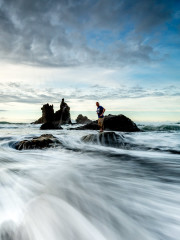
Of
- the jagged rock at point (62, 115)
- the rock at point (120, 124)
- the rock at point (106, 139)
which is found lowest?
the rock at point (106, 139)

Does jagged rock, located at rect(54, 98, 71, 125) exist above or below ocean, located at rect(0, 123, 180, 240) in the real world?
above

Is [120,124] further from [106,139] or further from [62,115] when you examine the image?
[62,115]

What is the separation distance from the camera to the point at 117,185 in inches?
117

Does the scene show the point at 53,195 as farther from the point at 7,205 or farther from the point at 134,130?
the point at 134,130

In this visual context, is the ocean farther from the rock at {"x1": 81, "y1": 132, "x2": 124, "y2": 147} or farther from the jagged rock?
the jagged rock

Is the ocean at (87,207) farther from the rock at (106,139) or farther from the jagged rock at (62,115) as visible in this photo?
the jagged rock at (62,115)

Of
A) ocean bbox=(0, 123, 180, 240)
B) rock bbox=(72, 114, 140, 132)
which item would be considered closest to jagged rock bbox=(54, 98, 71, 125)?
rock bbox=(72, 114, 140, 132)

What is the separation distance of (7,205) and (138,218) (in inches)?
66.6

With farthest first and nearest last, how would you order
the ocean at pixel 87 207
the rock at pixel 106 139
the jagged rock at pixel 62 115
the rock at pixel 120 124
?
1. the jagged rock at pixel 62 115
2. the rock at pixel 120 124
3. the rock at pixel 106 139
4. the ocean at pixel 87 207

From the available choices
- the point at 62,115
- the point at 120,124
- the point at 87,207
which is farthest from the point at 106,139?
the point at 62,115

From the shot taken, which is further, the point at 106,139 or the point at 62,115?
the point at 62,115

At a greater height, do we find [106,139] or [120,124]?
[120,124]

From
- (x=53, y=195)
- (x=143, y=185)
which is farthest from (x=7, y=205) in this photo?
(x=143, y=185)

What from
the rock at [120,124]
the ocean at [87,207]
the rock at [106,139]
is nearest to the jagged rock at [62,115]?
the rock at [120,124]
